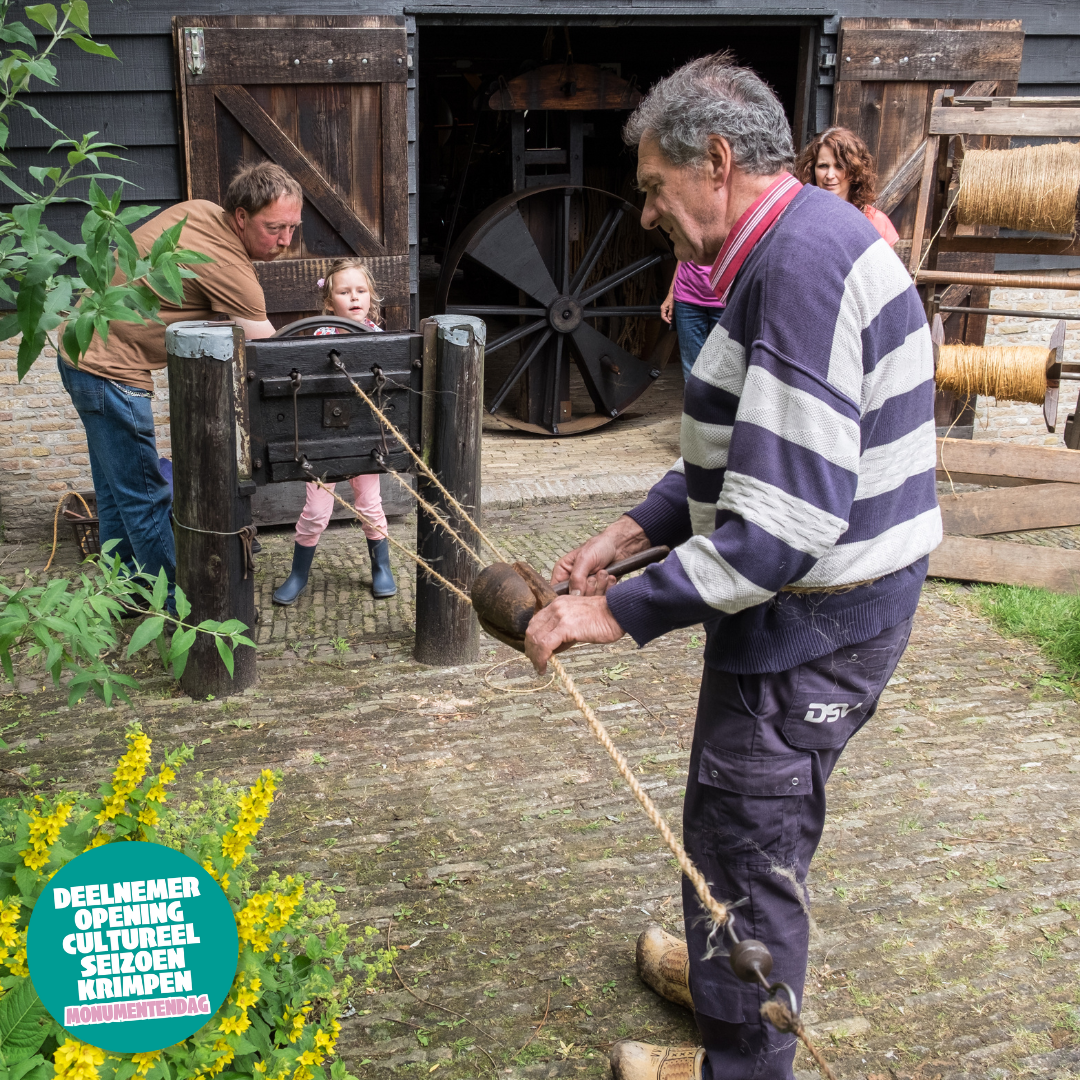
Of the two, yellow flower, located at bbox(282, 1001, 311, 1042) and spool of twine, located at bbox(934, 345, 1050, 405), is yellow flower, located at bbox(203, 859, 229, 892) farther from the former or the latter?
spool of twine, located at bbox(934, 345, 1050, 405)

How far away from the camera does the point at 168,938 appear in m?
1.42

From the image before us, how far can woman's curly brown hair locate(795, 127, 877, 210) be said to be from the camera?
5.14 metres

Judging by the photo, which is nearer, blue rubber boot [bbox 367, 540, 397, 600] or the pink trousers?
the pink trousers

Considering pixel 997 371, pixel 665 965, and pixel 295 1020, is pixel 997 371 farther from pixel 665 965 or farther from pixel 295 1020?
pixel 295 1020

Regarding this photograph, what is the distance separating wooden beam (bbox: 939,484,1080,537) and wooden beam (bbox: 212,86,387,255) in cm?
338

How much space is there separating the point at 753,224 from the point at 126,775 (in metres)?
1.50

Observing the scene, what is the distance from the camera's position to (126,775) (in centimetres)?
201

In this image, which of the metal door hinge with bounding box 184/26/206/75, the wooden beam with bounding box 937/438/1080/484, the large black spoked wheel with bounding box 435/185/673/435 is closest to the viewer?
the wooden beam with bounding box 937/438/1080/484

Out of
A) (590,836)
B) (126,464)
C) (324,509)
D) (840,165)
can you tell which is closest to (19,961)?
(590,836)

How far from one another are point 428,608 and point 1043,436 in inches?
210

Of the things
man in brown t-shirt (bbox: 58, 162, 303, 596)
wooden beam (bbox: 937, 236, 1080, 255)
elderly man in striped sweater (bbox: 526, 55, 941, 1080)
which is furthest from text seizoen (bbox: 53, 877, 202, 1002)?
wooden beam (bbox: 937, 236, 1080, 255)

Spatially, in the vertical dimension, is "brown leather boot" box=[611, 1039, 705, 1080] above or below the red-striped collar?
below

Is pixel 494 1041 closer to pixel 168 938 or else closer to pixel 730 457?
pixel 168 938

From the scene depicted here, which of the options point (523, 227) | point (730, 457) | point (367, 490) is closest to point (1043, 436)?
point (523, 227)
